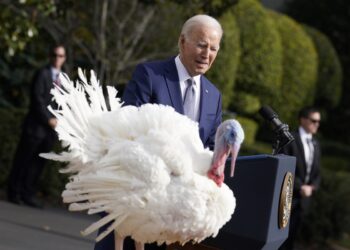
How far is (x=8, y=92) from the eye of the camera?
16.9 m

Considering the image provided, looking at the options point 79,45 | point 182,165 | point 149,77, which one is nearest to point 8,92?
point 79,45

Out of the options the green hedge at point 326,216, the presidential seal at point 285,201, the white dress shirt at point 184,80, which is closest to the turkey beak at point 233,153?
the presidential seal at point 285,201

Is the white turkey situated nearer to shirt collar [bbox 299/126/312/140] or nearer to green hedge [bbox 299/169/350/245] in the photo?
shirt collar [bbox 299/126/312/140]

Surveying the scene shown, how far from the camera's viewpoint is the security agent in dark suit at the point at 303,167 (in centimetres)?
1047

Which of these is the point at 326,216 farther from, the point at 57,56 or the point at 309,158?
the point at 57,56

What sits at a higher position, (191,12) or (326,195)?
(191,12)

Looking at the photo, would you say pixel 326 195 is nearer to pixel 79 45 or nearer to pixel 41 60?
pixel 79 45

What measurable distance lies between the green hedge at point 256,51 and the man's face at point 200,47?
14118 mm

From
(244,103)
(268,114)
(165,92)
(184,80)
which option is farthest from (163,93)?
(244,103)

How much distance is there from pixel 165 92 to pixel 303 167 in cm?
520

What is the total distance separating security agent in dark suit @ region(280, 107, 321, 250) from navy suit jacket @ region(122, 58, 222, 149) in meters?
4.64

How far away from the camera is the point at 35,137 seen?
12.4 metres

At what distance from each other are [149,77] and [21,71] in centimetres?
1123

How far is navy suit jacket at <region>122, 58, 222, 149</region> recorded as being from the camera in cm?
567
